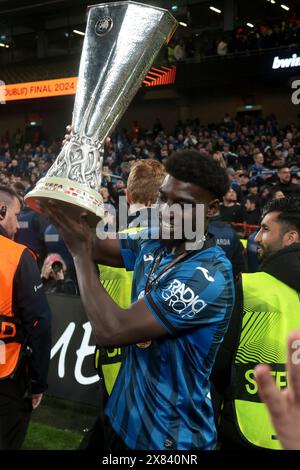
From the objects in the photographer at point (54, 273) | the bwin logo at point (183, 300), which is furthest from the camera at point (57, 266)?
the bwin logo at point (183, 300)

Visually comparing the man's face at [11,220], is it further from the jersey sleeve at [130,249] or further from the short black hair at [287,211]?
the short black hair at [287,211]

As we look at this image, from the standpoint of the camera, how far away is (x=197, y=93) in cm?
2391

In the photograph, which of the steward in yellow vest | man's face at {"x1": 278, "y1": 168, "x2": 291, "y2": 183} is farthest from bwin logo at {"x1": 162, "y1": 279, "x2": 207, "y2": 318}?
man's face at {"x1": 278, "y1": 168, "x2": 291, "y2": 183}

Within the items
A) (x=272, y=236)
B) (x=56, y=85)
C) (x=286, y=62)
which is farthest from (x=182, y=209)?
(x=56, y=85)

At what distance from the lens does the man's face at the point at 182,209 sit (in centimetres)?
172

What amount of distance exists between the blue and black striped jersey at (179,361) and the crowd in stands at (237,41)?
17.6m

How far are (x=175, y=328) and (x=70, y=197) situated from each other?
0.50 meters

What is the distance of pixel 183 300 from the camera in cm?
162

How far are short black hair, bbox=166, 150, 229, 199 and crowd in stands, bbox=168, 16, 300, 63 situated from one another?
17353 millimetres

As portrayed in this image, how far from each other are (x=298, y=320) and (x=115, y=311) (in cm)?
109

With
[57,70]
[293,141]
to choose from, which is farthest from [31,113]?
[293,141]

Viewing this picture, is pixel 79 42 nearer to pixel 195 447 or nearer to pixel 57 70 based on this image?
pixel 57 70

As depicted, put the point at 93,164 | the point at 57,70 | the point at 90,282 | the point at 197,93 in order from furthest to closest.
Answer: the point at 57,70 < the point at 197,93 < the point at 93,164 < the point at 90,282

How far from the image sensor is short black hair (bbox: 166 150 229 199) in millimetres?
1748
